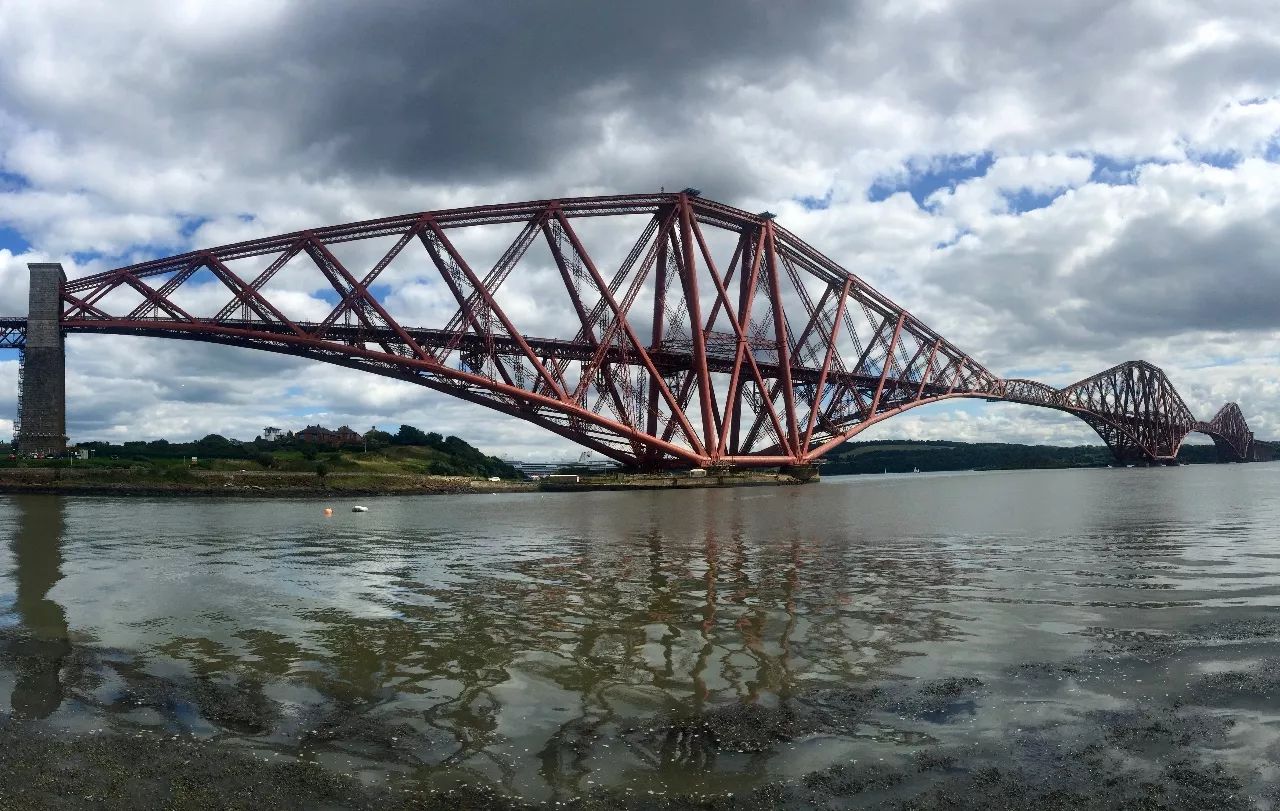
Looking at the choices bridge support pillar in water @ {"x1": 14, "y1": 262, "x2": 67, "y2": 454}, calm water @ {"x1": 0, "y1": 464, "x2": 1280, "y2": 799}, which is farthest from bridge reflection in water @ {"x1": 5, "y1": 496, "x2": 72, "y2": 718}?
bridge support pillar in water @ {"x1": 14, "y1": 262, "x2": 67, "y2": 454}

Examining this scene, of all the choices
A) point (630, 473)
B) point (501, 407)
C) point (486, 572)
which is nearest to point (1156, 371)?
point (630, 473)

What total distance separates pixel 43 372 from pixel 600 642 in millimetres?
60858

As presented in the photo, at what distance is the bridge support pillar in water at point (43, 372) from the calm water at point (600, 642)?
132 ft

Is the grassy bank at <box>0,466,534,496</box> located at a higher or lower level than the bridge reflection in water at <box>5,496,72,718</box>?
higher

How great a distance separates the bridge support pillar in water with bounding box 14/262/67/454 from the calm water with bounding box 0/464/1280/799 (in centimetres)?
4029

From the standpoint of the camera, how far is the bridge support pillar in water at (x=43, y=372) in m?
55.5

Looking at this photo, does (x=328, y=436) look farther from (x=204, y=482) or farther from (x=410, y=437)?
(x=204, y=482)

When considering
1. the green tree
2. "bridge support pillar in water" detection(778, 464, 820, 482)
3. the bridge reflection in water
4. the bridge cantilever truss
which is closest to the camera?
the bridge reflection in water

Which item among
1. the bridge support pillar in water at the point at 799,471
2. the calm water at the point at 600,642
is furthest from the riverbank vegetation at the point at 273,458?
the calm water at the point at 600,642

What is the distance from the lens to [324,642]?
10.7 m

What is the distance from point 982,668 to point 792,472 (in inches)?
2889

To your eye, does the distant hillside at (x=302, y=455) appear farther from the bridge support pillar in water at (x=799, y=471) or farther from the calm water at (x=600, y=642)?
the calm water at (x=600, y=642)

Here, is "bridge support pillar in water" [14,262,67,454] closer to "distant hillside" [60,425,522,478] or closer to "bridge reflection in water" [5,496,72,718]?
"distant hillside" [60,425,522,478]

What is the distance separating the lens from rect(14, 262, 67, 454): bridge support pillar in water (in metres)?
55.5
